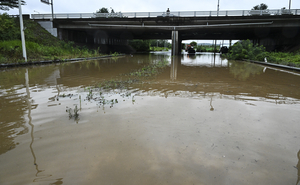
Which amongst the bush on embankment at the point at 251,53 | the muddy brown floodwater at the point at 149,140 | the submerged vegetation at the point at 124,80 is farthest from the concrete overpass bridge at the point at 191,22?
the muddy brown floodwater at the point at 149,140

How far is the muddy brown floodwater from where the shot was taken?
2.55 m

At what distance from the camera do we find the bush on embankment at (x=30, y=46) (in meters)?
15.6

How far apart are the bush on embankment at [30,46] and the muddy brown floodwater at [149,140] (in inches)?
477

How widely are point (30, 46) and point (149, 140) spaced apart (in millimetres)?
20937

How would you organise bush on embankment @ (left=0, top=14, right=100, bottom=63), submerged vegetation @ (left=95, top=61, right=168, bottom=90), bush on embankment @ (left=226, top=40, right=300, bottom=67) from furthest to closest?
bush on embankment @ (left=226, top=40, right=300, bottom=67)
bush on embankment @ (left=0, top=14, right=100, bottom=63)
submerged vegetation @ (left=95, top=61, right=168, bottom=90)

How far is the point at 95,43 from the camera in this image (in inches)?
1756

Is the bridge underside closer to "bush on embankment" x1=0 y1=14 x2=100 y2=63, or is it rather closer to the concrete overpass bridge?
the concrete overpass bridge

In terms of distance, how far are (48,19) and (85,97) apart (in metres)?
34.2

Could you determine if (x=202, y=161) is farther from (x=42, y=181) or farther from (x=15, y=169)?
(x=15, y=169)

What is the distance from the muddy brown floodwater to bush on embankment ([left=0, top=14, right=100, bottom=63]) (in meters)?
12.1

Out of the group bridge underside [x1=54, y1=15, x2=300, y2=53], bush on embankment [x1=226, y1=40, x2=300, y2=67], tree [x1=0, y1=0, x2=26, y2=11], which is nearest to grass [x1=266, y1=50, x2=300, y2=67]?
bush on embankment [x1=226, y1=40, x2=300, y2=67]

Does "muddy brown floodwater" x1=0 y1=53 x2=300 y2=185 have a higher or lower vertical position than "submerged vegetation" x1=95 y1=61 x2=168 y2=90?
lower

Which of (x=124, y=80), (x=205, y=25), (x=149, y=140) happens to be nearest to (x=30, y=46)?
(x=124, y=80)

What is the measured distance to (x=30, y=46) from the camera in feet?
64.9
